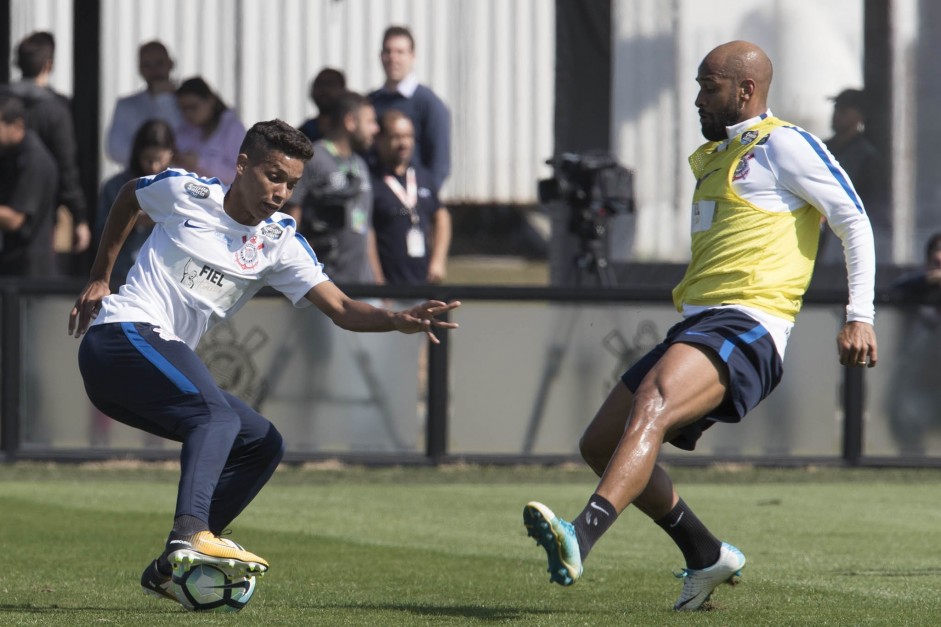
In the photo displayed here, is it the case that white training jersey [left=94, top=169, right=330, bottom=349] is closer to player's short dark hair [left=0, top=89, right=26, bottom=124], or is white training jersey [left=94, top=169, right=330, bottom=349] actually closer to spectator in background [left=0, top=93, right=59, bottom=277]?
player's short dark hair [left=0, top=89, right=26, bottom=124]

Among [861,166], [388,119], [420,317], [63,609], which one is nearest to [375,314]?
[420,317]

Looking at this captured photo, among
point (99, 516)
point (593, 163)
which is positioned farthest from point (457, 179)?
point (99, 516)

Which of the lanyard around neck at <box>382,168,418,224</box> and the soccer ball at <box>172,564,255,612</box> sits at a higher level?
the lanyard around neck at <box>382,168,418,224</box>

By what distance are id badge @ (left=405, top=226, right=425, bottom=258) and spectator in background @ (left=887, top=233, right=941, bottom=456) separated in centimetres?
341

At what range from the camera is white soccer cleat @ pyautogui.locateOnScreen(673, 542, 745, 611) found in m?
6.30

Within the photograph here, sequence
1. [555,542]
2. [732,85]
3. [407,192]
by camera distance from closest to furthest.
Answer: [555,542]
[732,85]
[407,192]

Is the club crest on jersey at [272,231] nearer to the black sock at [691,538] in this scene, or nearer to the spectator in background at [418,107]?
the black sock at [691,538]

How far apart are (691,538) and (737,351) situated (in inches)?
30.8

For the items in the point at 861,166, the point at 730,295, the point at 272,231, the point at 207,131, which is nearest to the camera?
the point at 730,295

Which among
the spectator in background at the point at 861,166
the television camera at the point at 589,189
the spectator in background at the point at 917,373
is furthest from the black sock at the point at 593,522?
the spectator in background at the point at 861,166

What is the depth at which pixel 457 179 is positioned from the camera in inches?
733

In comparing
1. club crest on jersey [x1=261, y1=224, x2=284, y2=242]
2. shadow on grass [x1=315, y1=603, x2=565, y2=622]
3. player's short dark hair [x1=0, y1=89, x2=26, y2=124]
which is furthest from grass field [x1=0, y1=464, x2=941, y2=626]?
player's short dark hair [x1=0, y1=89, x2=26, y2=124]

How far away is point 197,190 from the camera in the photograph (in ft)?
21.2

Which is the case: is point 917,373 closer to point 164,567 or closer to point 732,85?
point 732,85
